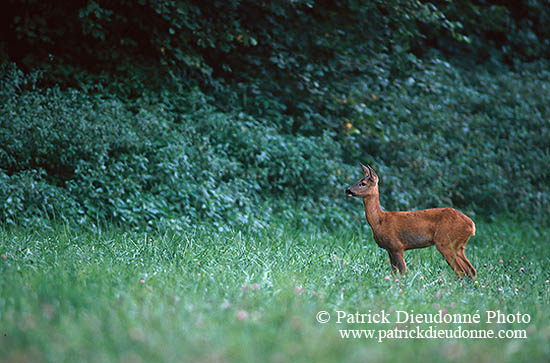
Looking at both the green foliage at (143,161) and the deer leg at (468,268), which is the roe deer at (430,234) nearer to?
the deer leg at (468,268)

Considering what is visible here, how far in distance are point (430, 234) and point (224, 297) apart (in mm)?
2327

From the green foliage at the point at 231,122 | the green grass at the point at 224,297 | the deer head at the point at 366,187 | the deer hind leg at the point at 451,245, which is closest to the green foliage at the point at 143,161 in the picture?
the green foliage at the point at 231,122

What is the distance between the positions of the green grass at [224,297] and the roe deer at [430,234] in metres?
0.17

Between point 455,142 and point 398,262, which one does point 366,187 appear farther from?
point 455,142

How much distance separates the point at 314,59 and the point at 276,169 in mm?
2632

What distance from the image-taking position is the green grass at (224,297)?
2.86 metres

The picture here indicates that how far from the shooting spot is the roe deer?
524cm

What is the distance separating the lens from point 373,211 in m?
5.58

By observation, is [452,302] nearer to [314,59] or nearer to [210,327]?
[210,327]

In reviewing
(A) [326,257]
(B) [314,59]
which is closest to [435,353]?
(A) [326,257]

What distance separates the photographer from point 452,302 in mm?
4195

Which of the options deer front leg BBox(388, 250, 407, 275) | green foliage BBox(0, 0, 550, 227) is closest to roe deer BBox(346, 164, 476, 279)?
deer front leg BBox(388, 250, 407, 275)

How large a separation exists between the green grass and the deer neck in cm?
45

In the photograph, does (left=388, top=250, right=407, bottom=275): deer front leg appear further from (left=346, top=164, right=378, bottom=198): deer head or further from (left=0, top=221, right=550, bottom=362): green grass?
(left=346, top=164, right=378, bottom=198): deer head
